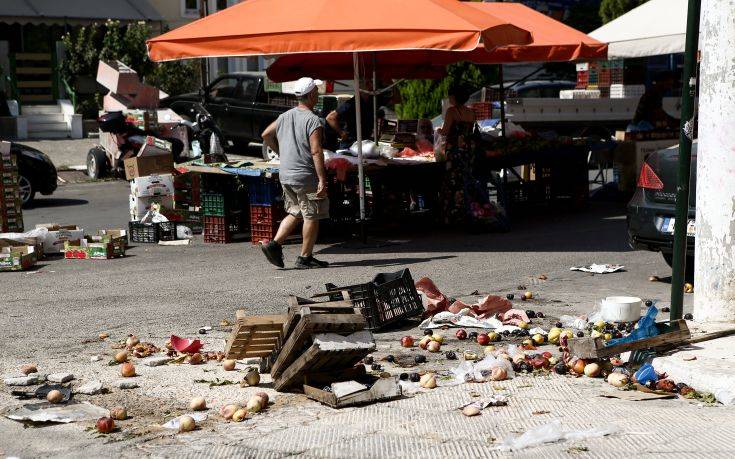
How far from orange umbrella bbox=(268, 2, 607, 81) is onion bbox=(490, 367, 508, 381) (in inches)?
302

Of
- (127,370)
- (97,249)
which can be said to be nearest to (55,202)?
(97,249)

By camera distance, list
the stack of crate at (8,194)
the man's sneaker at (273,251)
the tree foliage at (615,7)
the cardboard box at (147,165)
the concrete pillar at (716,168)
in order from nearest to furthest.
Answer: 1. the concrete pillar at (716,168)
2. the man's sneaker at (273,251)
3. the stack of crate at (8,194)
4. the cardboard box at (147,165)
5. the tree foliage at (615,7)

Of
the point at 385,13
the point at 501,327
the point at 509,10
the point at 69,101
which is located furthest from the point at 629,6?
the point at 501,327

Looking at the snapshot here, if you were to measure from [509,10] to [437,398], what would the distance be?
34.9ft

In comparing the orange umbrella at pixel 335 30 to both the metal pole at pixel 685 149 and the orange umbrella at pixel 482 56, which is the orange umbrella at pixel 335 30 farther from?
the metal pole at pixel 685 149

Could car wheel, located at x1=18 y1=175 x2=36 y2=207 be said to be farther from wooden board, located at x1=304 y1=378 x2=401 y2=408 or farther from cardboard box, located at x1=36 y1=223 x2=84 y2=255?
wooden board, located at x1=304 y1=378 x2=401 y2=408

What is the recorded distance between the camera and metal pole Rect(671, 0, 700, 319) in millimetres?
6895

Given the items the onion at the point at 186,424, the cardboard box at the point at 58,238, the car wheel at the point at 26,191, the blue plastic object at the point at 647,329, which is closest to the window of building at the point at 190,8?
the car wheel at the point at 26,191

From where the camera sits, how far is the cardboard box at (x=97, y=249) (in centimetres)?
1236

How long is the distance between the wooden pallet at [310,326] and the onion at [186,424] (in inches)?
32.5

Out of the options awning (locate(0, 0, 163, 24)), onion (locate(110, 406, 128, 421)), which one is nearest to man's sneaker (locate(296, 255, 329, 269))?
onion (locate(110, 406, 128, 421))

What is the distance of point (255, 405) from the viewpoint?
19.9 ft

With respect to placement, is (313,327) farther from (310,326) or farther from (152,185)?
(152,185)

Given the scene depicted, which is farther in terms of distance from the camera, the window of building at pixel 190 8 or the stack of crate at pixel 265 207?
the window of building at pixel 190 8
